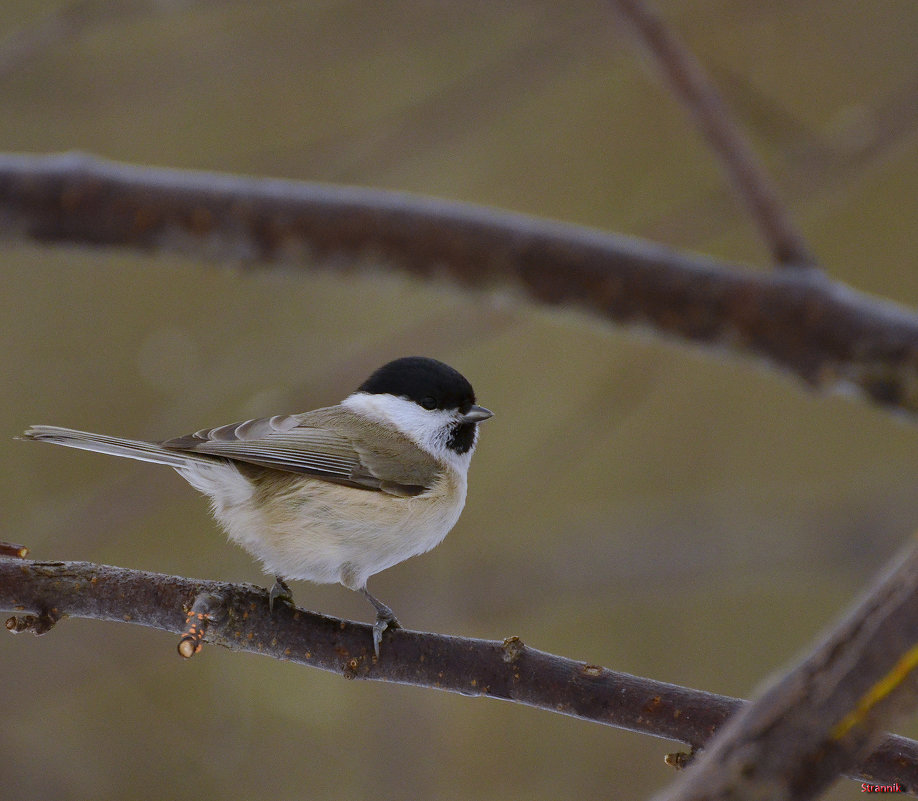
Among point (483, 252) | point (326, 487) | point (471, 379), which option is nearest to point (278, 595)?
point (326, 487)

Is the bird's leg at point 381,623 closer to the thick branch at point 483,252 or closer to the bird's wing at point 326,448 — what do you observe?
the bird's wing at point 326,448

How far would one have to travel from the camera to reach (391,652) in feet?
4.12

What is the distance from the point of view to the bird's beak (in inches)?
69.2

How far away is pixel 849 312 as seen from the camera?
2.19m

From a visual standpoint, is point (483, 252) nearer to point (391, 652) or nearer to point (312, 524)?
point (312, 524)

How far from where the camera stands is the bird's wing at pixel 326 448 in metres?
1.38

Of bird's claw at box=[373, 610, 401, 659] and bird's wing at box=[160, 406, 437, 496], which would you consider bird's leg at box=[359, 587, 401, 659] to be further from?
bird's wing at box=[160, 406, 437, 496]

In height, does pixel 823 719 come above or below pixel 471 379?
below

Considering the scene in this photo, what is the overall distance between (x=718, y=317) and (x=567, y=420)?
1.40m

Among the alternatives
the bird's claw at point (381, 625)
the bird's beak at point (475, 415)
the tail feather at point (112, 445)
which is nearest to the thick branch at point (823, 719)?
the bird's claw at point (381, 625)

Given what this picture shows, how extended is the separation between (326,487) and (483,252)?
88 cm

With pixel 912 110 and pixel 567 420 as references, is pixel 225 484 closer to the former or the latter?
pixel 912 110

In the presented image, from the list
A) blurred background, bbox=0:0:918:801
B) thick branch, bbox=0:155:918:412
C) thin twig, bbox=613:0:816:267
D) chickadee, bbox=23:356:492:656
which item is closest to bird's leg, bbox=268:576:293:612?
chickadee, bbox=23:356:492:656

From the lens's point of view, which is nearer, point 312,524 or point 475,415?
point 312,524
